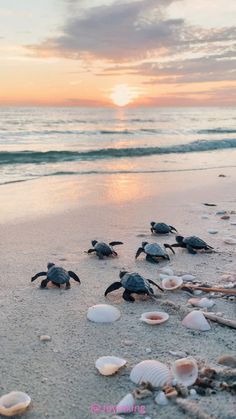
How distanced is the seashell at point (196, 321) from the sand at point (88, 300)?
0.21ft

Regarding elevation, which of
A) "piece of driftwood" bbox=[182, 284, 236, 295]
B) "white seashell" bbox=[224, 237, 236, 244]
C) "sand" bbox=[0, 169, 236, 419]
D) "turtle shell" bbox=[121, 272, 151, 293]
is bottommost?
"sand" bbox=[0, 169, 236, 419]

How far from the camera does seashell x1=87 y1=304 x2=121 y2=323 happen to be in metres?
3.86

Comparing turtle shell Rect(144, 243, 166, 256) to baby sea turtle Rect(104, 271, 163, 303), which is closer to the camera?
baby sea turtle Rect(104, 271, 163, 303)

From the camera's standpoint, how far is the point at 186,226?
7.24 m

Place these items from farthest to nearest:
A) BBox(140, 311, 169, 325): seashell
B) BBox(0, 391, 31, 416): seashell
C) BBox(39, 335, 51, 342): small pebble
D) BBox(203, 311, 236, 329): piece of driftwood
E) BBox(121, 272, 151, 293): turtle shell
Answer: BBox(121, 272, 151, 293): turtle shell, BBox(140, 311, 169, 325): seashell, BBox(203, 311, 236, 329): piece of driftwood, BBox(39, 335, 51, 342): small pebble, BBox(0, 391, 31, 416): seashell

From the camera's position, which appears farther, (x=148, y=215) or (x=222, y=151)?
(x=222, y=151)

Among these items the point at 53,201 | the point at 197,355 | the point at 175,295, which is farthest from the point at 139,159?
the point at 197,355

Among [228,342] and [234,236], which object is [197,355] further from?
[234,236]

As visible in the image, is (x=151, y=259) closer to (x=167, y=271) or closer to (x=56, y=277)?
(x=167, y=271)

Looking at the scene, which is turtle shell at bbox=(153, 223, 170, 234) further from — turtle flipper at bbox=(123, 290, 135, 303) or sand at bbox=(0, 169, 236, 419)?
turtle flipper at bbox=(123, 290, 135, 303)

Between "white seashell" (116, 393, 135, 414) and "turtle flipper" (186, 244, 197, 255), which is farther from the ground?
"turtle flipper" (186, 244, 197, 255)

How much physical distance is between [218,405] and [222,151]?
19555 mm

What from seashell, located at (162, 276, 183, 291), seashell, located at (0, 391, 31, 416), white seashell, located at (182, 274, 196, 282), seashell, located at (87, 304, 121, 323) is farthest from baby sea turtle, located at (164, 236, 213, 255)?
seashell, located at (0, 391, 31, 416)

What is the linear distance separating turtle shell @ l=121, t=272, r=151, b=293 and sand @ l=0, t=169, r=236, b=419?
14cm
